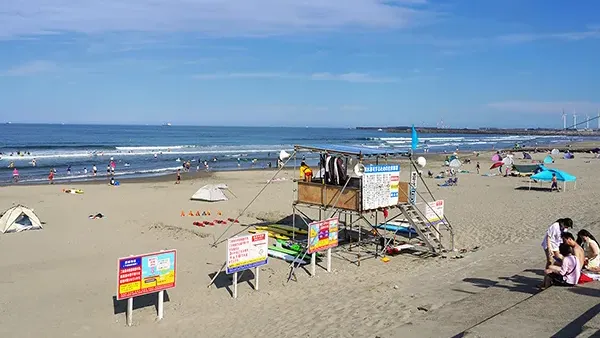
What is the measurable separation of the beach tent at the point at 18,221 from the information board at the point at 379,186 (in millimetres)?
11822

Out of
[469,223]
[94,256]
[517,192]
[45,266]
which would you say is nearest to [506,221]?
[469,223]

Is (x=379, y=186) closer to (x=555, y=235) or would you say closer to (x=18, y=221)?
(x=555, y=235)

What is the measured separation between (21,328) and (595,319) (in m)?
9.40

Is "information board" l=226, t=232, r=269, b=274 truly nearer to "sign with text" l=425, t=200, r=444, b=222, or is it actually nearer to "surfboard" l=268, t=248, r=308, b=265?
"surfboard" l=268, t=248, r=308, b=265

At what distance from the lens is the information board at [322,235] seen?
1252 centimetres

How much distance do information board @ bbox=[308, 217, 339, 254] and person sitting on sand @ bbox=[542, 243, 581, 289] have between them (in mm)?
5166

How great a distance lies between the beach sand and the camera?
947 cm

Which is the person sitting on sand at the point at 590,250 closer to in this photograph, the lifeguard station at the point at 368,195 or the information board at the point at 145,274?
the lifeguard station at the point at 368,195

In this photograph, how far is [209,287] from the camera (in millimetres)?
11797

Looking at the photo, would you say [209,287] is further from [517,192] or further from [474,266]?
[517,192]

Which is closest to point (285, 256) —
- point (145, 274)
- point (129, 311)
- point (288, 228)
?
point (288, 228)

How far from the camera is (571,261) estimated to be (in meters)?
9.09

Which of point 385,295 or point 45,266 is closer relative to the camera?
point 385,295

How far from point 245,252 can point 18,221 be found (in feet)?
35.4
